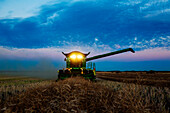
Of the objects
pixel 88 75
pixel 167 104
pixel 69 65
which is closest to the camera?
pixel 167 104

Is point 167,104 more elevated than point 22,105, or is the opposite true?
point 22,105

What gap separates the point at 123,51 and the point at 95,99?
1376 centimetres

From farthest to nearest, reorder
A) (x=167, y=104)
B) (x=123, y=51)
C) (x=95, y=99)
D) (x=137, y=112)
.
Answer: (x=123, y=51), (x=167, y=104), (x=95, y=99), (x=137, y=112)

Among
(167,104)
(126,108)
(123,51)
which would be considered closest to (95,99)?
(126,108)

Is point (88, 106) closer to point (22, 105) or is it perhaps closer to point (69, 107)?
point (69, 107)

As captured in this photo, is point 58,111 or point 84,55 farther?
point 84,55

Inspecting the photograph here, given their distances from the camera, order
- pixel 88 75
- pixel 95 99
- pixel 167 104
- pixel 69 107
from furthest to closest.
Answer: pixel 88 75 → pixel 167 104 → pixel 95 99 → pixel 69 107

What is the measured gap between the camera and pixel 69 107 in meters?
3.33

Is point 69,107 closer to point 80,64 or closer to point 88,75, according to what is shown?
point 88,75

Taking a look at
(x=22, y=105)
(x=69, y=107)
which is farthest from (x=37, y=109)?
(x=69, y=107)

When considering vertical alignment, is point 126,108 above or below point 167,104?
above

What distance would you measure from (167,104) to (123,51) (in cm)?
1199

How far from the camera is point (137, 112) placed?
3.04 metres

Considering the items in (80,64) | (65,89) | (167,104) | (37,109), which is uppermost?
(80,64)
